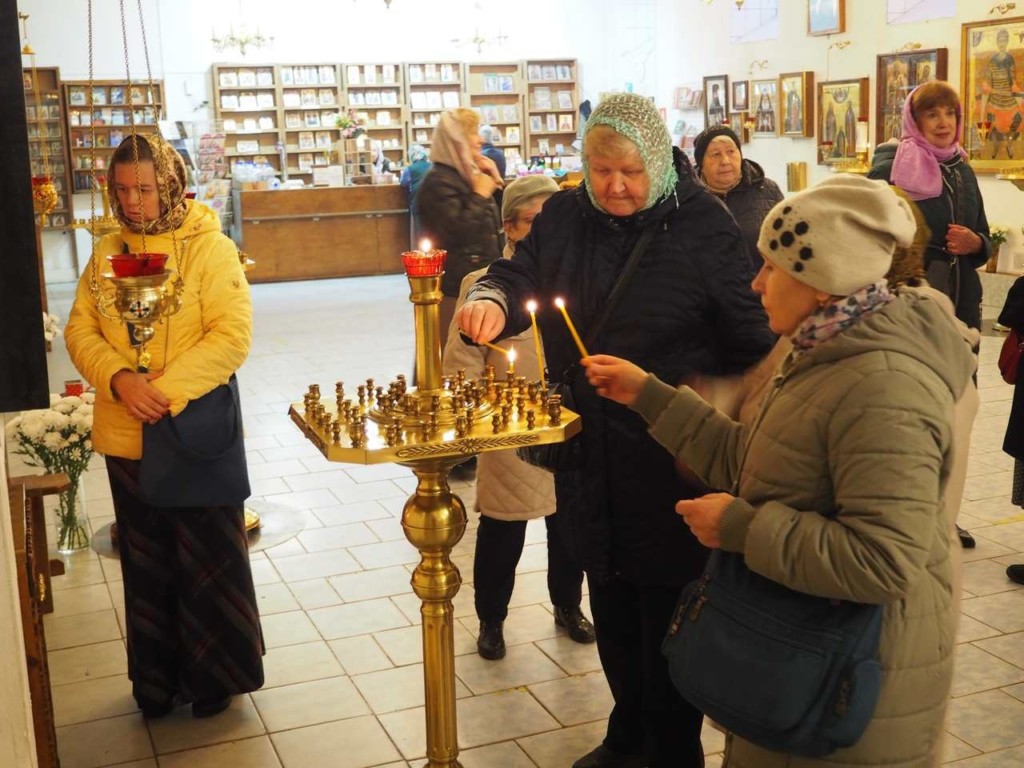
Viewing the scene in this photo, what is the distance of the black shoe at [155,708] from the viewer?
3535 millimetres

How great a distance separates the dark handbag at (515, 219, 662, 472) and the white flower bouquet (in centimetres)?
265

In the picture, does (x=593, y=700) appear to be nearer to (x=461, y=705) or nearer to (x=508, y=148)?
(x=461, y=705)

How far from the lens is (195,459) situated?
335 centimetres

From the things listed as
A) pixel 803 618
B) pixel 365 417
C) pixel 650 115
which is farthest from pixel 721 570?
pixel 650 115

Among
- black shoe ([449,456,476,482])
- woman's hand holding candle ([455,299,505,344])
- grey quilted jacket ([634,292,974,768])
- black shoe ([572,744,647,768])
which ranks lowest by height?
black shoe ([572,744,647,768])

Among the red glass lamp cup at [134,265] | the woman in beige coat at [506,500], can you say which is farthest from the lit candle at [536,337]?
the woman in beige coat at [506,500]

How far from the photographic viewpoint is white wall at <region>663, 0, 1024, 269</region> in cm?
1052

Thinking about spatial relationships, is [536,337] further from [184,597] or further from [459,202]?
[459,202]

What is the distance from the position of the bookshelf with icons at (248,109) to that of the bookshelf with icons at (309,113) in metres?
0.18

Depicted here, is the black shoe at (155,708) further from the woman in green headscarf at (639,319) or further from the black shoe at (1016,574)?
the black shoe at (1016,574)

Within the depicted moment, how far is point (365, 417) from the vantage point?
8.23 feet

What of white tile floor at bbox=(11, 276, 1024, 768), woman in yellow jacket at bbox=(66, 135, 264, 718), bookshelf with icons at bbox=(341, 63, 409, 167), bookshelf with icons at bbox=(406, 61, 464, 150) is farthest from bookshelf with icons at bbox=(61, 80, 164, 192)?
woman in yellow jacket at bbox=(66, 135, 264, 718)

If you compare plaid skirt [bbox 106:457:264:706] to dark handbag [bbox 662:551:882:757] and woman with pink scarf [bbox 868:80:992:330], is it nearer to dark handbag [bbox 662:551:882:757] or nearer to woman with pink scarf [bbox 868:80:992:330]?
dark handbag [bbox 662:551:882:757]

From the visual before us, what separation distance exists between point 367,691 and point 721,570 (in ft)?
6.53
